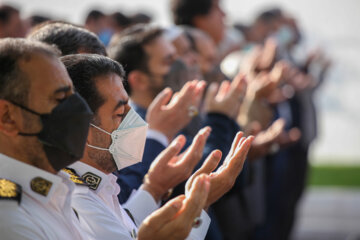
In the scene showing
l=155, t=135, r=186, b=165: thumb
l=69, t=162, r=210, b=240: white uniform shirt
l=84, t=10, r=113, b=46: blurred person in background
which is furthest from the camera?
l=84, t=10, r=113, b=46: blurred person in background

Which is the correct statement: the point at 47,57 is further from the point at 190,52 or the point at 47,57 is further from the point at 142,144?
the point at 190,52

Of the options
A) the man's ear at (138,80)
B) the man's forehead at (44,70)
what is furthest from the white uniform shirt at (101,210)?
the man's ear at (138,80)

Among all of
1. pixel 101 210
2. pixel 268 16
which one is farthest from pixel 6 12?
pixel 268 16

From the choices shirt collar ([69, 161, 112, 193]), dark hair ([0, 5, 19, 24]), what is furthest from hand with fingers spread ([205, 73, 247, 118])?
dark hair ([0, 5, 19, 24])

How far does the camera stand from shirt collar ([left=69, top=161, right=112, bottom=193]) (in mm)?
2391

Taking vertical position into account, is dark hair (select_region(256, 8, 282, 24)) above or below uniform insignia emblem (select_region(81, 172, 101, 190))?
below

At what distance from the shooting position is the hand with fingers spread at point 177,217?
6.74 ft

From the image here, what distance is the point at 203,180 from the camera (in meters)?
2.07

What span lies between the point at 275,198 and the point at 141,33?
358 cm

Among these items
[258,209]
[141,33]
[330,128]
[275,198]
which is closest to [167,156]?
[141,33]

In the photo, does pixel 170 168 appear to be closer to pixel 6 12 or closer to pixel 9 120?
pixel 9 120

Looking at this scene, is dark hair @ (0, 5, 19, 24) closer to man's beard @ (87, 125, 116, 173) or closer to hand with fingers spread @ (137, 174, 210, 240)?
man's beard @ (87, 125, 116, 173)

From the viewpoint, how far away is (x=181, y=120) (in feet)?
11.4

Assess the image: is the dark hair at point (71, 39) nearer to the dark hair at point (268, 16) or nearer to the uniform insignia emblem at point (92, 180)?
the uniform insignia emblem at point (92, 180)
